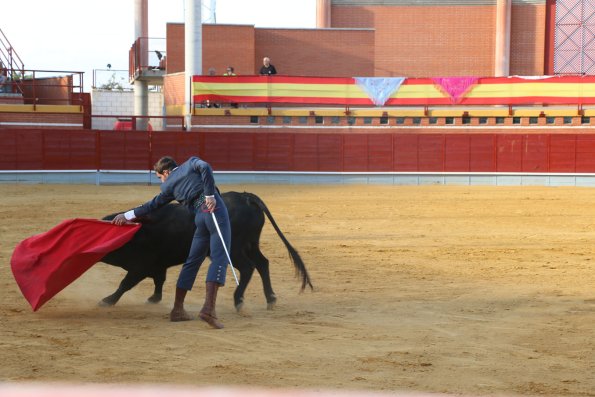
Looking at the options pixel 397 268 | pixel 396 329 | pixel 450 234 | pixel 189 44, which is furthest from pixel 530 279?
pixel 189 44

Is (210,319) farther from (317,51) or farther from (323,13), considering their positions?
(323,13)

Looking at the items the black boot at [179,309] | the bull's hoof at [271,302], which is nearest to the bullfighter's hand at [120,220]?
the black boot at [179,309]

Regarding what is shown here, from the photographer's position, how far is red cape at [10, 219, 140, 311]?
22.2 ft

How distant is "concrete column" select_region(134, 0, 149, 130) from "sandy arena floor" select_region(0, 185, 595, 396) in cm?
1845

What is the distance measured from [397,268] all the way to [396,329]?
3335mm

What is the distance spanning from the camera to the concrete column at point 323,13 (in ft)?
105

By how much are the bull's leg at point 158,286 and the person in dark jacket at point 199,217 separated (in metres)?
0.82

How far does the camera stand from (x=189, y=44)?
24.7 m

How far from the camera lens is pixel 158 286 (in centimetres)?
736

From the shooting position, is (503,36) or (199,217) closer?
(199,217)

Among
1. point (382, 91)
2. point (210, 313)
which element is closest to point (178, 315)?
point (210, 313)

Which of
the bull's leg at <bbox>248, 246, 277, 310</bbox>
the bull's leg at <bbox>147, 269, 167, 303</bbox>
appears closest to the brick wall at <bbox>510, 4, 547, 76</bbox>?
the bull's leg at <bbox>248, 246, 277, 310</bbox>

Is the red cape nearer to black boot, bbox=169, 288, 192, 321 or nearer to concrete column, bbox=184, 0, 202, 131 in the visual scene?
black boot, bbox=169, 288, 192, 321

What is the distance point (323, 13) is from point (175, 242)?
2590 cm
